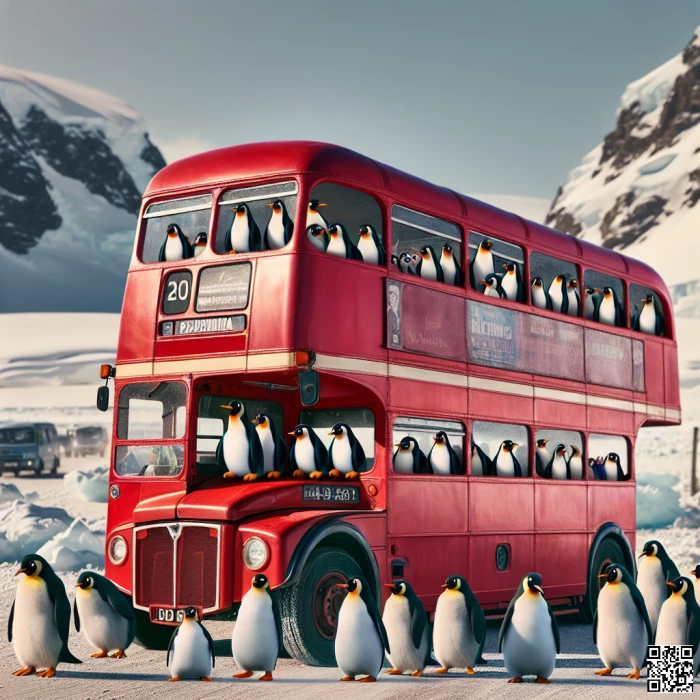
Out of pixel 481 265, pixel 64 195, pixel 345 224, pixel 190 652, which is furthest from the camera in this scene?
pixel 64 195

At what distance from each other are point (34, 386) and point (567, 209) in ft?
152

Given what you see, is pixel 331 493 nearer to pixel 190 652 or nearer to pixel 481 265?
pixel 190 652

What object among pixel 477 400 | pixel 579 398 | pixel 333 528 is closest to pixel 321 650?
pixel 333 528

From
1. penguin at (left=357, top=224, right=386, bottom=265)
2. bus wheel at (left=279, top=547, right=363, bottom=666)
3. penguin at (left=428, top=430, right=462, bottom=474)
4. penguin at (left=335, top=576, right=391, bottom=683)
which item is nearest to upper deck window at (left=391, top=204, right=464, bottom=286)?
penguin at (left=357, top=224, right=386, bottom=265)

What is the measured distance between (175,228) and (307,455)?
93.4 inches

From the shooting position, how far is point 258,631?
353 inches

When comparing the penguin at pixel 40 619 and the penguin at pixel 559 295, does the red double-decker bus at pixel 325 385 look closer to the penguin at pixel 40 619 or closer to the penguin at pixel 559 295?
the penguin at pixel 559 295

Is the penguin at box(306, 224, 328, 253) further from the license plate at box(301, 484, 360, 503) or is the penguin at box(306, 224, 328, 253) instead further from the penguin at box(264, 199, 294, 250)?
the license plate at box(301, 484, 360, 503)

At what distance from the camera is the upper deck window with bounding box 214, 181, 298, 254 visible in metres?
10.3

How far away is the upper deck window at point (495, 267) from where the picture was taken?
1239 centimetres

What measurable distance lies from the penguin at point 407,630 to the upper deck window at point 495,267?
13.1 ft

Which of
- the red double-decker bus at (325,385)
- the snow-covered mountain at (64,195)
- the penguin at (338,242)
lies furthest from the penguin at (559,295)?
the snow-covered mountain at (64,195)

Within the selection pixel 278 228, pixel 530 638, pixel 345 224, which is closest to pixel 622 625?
pixel 530 638

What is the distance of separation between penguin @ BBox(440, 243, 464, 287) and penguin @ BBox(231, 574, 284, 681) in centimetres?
404
